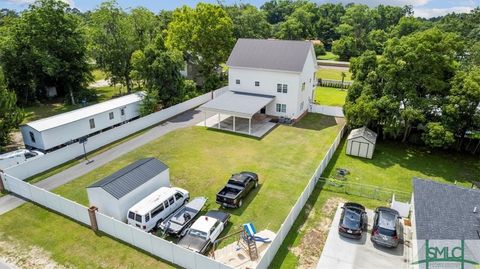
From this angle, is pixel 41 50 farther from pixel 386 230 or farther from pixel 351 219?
pixel 386 230

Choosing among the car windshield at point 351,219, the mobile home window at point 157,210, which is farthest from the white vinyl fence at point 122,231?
the car windshield at point 351,219

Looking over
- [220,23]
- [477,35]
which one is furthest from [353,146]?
[477,35]

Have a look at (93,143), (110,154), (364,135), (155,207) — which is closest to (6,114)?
(93,143)

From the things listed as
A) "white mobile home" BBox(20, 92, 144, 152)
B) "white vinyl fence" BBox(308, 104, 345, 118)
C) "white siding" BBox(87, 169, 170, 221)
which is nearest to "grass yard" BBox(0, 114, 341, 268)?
"white siding" BBox(87, 169, 170, 221)

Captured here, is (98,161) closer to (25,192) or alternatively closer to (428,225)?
(25,192)

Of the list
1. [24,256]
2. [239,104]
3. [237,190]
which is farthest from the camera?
[239,104]

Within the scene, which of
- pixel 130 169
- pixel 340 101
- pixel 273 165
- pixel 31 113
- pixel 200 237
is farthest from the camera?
pixel 340 101
